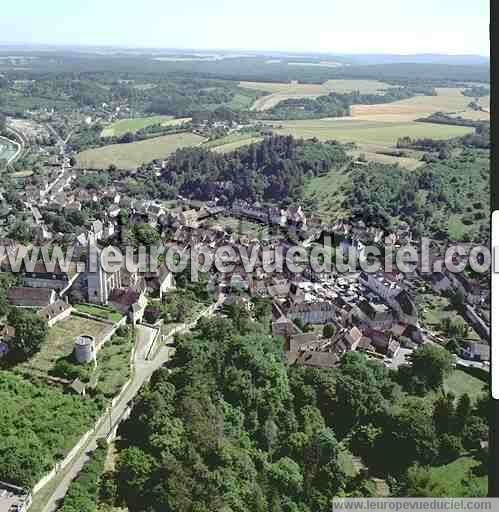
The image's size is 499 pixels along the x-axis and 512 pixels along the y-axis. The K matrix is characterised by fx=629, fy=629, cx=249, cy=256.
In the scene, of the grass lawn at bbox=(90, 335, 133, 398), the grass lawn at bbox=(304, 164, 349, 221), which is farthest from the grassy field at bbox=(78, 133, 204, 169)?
the grass lawn at bbox=(90, 335, 133, 398)

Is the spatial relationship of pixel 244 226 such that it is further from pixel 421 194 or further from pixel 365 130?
pixel 365 130

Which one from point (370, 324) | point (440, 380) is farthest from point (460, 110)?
point (440, 380)

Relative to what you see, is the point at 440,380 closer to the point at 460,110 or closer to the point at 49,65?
the point at 460,110

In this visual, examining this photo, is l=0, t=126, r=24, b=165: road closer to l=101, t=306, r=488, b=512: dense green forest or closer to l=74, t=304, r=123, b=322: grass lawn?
l=74, t=304, r=123, b=322: grass lawn

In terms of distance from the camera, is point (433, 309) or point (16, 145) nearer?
point (433, 309)

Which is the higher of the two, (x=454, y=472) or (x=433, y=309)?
(x=433, y=309)

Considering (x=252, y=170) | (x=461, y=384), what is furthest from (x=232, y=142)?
(x=461, y=384)
